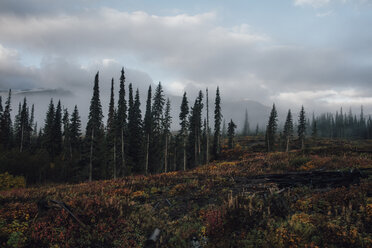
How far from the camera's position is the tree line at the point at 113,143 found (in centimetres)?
3189

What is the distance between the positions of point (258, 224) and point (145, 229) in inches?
167

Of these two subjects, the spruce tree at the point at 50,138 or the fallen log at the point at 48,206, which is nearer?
the fallen log at the point at 48,206

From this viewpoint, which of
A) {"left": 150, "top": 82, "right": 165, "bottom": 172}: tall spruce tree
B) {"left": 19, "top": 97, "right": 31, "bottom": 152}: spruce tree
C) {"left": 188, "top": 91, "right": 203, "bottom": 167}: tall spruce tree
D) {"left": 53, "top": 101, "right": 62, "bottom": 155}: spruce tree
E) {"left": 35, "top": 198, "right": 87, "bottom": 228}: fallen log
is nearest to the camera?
{"left": 35, "top": 198, "right": 87, "bottom": 228}: fallen log

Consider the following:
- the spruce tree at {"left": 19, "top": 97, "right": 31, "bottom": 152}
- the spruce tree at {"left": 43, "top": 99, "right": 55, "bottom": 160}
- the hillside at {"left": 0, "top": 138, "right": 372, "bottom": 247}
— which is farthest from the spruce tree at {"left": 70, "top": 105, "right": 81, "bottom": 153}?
the hillside at {"left": 0, "top": 138, "right": 372, "bottom": 247}

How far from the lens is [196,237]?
6949 mm

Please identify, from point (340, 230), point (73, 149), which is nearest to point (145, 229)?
point (340, 230)

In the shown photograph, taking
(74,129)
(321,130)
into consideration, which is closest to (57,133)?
(74,129)

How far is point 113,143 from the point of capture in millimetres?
31297

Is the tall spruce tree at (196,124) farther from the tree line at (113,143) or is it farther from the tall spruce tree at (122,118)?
the tall spruce tree at (122,118)

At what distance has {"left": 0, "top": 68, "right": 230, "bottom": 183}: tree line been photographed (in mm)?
31891

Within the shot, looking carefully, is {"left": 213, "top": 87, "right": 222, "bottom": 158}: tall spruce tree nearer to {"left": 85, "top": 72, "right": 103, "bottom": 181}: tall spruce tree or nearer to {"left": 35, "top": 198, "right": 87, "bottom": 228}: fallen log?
{"left": 85, "top": 72, "right": 103, "bottom": 181}: tall spruce tree

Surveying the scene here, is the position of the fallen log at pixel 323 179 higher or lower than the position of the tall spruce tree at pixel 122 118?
lower

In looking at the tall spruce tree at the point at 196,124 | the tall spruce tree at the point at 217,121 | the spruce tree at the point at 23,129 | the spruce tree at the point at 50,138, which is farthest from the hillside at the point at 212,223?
the spruce tree at the point at 23,129

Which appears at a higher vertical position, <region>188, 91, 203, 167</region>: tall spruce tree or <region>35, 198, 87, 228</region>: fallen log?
<region>188, 91, 203, 167</region>: tall spruce tree
